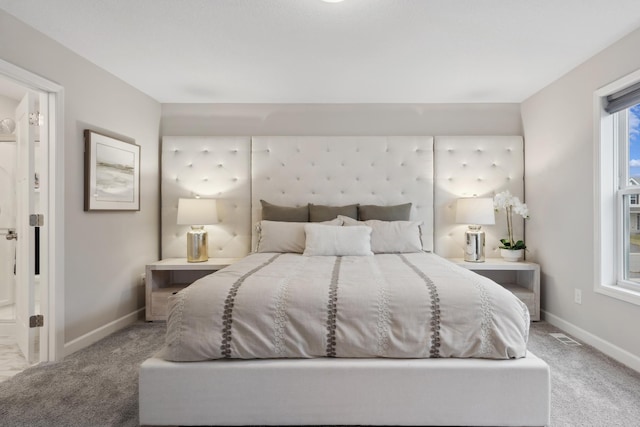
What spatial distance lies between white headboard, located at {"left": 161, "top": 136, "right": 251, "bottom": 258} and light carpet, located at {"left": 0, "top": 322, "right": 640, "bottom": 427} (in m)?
1.36

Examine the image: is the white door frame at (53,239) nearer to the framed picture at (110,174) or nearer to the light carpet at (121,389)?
the light carpet at (121,389)

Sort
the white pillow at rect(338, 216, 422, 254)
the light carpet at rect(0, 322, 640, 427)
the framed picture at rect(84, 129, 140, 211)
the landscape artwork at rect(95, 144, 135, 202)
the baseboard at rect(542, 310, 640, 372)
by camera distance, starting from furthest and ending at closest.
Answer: the white pillow at rect(338, 216, 422, 254) < the landscape artwork at rect(95, 144, 135, 202) < the framed picture at rect(84, 129, 140, 211) < the baseboard at rect(542, 310, 640, 372) < the light carpet at rect(0, 322, 640, 427)

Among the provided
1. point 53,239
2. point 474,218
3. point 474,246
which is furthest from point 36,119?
point 474,246

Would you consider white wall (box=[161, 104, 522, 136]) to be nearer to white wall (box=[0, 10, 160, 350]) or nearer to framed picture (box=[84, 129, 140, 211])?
white wall (box=[0, 10, 160, 350])

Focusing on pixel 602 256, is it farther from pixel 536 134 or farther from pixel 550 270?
pixel 536 134

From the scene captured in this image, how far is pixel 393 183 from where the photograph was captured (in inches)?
157

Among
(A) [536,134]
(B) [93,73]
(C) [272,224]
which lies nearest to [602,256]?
(A) [536,134]

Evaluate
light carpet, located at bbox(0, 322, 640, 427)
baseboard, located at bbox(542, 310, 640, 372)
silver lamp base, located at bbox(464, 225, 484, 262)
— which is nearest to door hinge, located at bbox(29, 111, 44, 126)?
light carpet, located at bbox(0, 322, 640, 427)

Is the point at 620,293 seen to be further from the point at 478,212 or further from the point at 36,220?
the point at 36,220

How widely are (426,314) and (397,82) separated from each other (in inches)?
94.0

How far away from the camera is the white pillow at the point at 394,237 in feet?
10.8

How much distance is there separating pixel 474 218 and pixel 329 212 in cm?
143

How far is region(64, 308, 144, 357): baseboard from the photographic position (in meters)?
2.74

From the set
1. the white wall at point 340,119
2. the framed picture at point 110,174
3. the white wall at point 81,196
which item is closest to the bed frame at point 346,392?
the white wall at point 81,196
